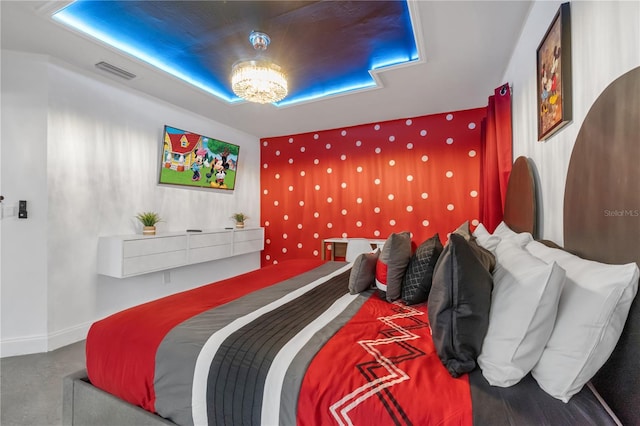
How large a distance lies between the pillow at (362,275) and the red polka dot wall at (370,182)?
2.08 m

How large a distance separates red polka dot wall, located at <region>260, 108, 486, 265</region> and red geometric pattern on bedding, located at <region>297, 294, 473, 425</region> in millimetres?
2849

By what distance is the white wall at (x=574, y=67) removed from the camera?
969 mm

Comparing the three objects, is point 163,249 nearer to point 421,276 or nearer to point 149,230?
point 149,230

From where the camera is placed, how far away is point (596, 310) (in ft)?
2.53

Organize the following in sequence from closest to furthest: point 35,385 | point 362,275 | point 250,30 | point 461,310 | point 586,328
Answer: point 586,328
point 461,310
point 362,275
point 35,385
point 250,30

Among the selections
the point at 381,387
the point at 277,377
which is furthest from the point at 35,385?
the point at 381,387

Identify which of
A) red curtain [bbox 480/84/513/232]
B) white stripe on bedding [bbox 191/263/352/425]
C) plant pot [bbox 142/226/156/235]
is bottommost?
white stripe on bedding [bbox 191/263/352/425]

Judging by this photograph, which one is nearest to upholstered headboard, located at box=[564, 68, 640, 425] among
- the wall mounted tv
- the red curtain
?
the red curtain

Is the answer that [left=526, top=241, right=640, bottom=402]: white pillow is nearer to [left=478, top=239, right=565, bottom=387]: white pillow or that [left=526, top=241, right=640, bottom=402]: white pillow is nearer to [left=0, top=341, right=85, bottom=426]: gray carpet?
[left=478, top=239, right=565, bottom=387]: white pillow

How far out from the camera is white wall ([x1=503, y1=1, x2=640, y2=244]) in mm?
969

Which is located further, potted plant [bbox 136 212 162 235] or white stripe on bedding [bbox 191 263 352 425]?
potted plant [bbox 136 212 162 235]

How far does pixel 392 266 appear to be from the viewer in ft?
5.57

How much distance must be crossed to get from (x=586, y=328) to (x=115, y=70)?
3.54 meters

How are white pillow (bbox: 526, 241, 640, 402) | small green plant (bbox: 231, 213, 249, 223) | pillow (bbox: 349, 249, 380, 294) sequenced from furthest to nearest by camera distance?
1. small green plant (bbox: 231, 213, 249, 223)
2. pillow (bbox: 349, 249, 380, 294)
3. white pillow (bbox: 526, 241, 640, 402)
